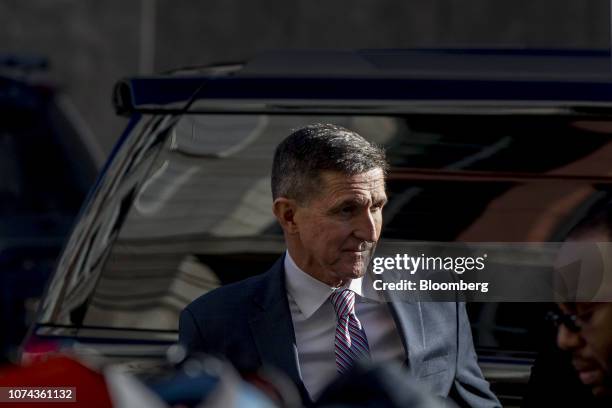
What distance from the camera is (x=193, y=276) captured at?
3193 millimetres

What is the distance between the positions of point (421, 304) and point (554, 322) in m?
0.29

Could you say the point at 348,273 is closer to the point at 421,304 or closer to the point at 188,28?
the point at 421,304

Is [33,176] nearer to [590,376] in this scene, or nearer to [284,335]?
[284,335]

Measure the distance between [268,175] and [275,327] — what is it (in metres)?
0.64

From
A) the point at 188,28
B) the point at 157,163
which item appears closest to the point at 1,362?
the point at 157,163

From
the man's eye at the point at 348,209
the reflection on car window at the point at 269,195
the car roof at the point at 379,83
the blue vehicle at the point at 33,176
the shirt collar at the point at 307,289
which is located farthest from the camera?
the blue vehicle at the point at 33,176

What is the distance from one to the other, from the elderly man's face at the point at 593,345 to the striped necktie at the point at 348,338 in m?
0.38

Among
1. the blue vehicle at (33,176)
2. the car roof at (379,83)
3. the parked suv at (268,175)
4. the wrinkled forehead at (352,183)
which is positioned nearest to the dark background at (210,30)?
the blue vehicle at (33,176)

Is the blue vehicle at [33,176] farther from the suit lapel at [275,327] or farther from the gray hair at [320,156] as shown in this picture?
the gray hair at [320,156]

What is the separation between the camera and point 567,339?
2.62 meters

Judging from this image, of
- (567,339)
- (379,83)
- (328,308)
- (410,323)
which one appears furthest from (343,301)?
(379,83)

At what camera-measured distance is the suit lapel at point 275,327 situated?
2.65 metres

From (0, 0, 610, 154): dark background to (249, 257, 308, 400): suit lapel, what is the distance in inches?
345

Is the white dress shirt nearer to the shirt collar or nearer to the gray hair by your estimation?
the shirt collar
